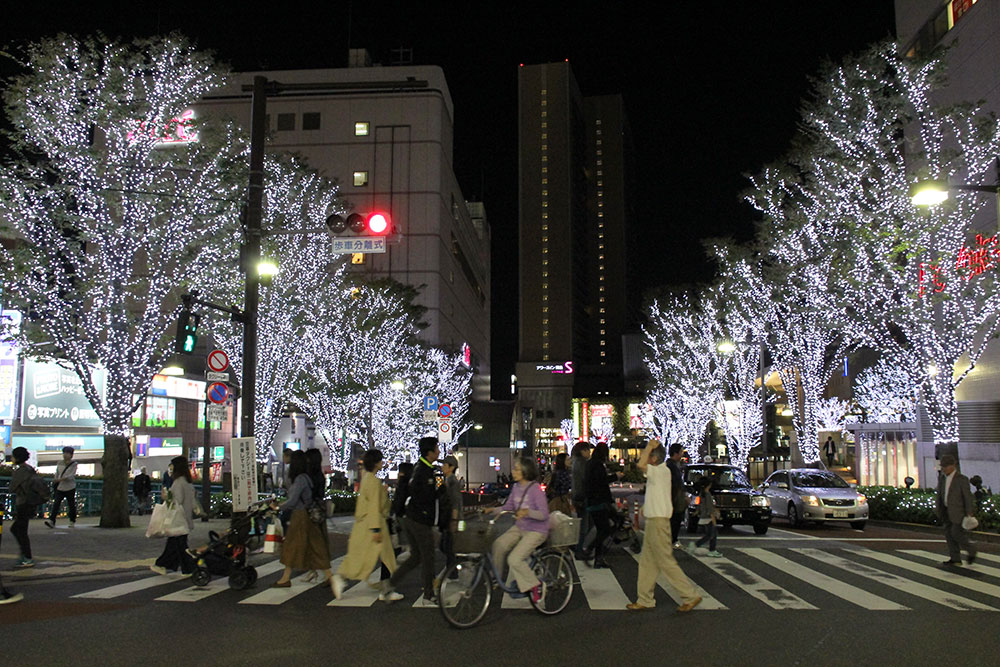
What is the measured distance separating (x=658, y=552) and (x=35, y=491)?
29.2 feet

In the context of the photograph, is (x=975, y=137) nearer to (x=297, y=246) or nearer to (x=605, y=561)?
(x=605, y=561)

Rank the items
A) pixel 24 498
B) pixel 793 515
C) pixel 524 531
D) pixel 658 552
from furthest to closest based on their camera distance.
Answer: pixel 793 515 < pixel 24 498 < pixel 658 552 < pixel 524 531

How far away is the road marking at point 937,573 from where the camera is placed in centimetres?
1066

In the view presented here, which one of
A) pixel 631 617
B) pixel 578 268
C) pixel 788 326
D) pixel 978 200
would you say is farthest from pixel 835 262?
pixel 578 268

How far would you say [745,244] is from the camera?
109 ft

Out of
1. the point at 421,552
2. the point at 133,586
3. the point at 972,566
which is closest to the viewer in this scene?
the point at 421,552

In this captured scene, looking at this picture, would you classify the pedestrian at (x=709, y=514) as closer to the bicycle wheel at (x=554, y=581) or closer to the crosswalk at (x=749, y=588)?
the crosswalk at (x=749, y=588)

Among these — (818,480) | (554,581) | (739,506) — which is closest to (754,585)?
(554,581)

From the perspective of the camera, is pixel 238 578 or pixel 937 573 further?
pixel 937 573

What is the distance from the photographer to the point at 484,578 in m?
8.34

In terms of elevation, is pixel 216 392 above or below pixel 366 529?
above

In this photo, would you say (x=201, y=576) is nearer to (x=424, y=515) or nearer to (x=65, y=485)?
(x=424, y=515)

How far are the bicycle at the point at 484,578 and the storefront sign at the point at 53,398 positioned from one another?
21613mm

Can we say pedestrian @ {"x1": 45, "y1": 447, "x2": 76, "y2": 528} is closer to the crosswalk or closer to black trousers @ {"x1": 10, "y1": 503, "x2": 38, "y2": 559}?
black trousers @ {"x1": 10, "y1": 503, "x2": 38, "y2": 559}
